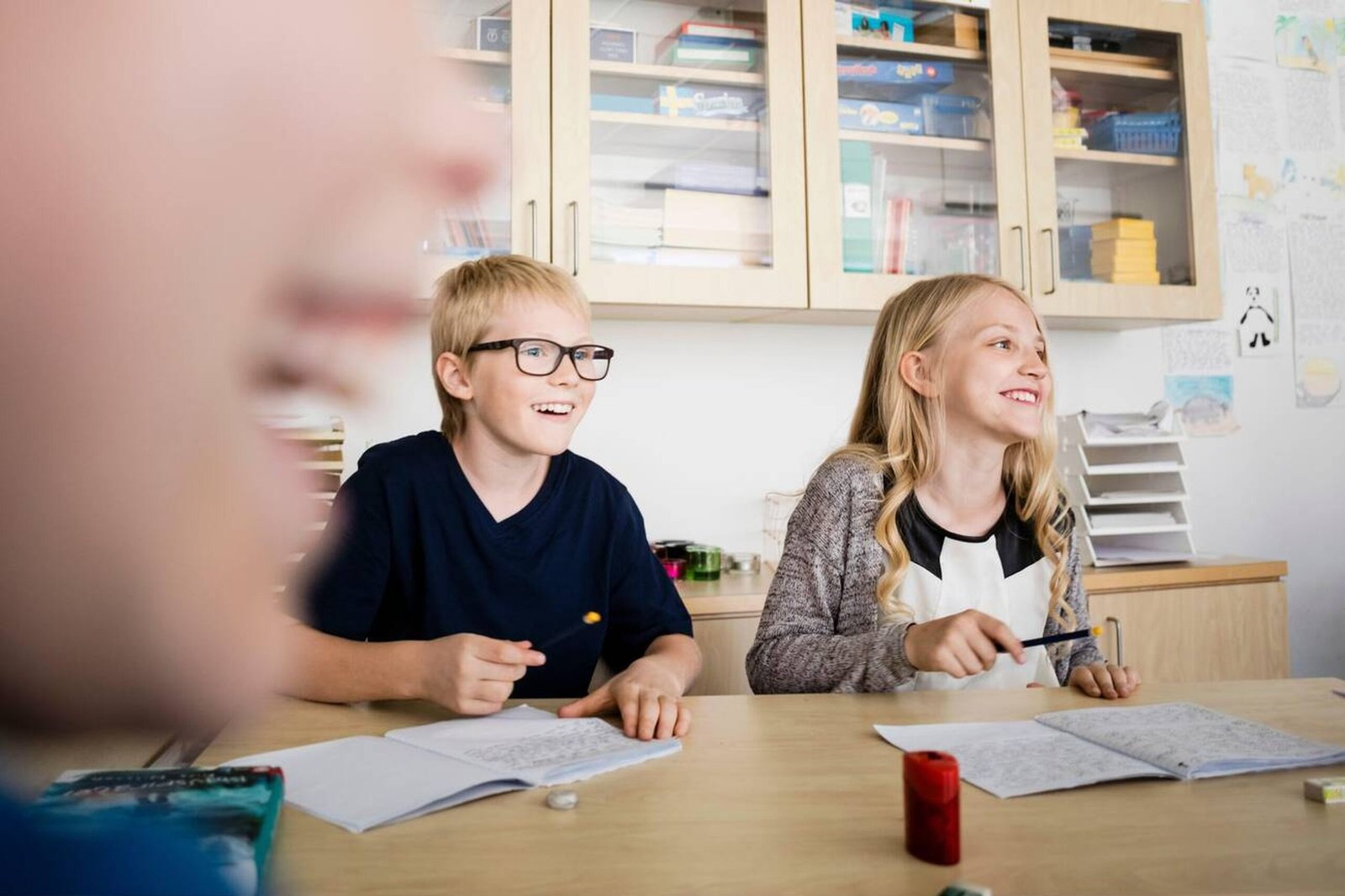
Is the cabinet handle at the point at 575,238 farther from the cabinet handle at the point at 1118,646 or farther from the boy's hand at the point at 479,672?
the cabinet handle at the point at 1118,646

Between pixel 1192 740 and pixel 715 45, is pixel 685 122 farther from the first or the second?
pixel 1192 740

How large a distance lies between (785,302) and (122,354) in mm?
2008

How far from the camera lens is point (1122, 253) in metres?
2.34

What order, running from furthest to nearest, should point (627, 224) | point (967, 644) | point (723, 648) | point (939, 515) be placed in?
point (627, 224)
point (723, 648)
point (939, 515)
point (967, 644)

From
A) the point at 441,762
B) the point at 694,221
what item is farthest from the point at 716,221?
the point at 441,762

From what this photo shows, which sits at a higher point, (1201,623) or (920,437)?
(920,437)

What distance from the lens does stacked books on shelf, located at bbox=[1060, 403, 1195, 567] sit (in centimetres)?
214

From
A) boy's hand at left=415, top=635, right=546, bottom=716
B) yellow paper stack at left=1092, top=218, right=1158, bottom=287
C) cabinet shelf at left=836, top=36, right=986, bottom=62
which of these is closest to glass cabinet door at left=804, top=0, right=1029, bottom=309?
cabinet shelf at left=836, top=36, right=986, bottom=62

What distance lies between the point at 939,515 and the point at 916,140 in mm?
1139

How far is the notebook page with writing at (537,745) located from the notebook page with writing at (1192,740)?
387 mm

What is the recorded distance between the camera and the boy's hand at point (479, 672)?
951 mm

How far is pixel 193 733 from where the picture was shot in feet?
0.52

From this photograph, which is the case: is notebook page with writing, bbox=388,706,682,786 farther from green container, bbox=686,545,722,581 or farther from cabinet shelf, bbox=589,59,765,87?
cabinet shelf, bbox=589,59,765,87

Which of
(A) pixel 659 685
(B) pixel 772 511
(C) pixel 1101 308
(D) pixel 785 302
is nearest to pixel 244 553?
(A) pixel 659 685
